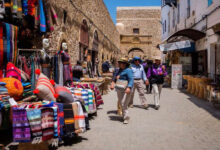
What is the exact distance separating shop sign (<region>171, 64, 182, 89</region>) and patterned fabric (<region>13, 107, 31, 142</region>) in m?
9.92

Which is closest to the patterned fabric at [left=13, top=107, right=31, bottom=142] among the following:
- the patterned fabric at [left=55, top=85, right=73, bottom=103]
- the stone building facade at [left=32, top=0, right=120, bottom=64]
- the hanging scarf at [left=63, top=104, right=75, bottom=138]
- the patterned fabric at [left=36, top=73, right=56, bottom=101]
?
the patterned fabric at [left=36, top=73, right=56, bottom=101]

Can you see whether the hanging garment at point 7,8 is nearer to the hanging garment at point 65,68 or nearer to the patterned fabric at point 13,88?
the patterned fabric at point 13,88

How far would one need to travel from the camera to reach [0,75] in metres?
3.98

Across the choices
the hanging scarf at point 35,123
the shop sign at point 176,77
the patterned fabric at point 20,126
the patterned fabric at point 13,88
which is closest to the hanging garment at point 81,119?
the hanging scarf at point 35,123

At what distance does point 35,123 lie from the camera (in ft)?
9.26

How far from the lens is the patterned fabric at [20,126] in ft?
9.09

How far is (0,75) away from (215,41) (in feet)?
27.6

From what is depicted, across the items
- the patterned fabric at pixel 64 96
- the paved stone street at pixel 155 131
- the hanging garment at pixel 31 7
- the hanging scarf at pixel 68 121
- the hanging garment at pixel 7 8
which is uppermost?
the hanging garment at pixel 31 7

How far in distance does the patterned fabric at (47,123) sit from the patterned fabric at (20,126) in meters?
0.20

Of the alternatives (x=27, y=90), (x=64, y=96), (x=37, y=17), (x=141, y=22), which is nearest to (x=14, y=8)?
(x=37, y=17)

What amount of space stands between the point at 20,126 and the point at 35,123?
190 mm

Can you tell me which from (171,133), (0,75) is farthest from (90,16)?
(171,133)

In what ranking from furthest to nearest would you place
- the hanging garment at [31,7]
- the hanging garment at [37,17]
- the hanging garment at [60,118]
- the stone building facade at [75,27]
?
the stone building facade at [75,27], the hanging garment at [37,17], the hanging garment at [31,7], the hanging garment at [60,118]

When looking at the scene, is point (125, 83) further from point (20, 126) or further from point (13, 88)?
point (20, 126)
